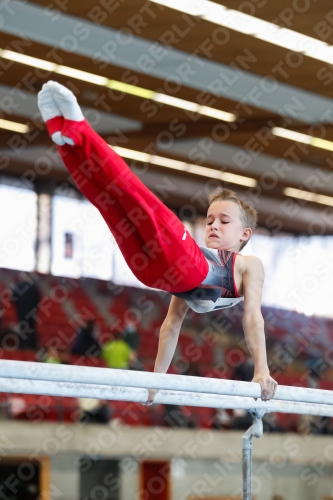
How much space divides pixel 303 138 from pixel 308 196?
417cm

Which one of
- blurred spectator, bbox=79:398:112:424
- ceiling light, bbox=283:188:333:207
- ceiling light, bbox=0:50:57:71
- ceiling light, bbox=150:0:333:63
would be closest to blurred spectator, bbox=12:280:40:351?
blurred spectator, bbox=79:398:112:424

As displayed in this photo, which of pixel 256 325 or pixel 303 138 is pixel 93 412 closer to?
pixel 303 138

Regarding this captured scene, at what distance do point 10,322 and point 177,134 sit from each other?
3.95m

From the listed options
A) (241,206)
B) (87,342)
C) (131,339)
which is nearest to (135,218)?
(241,206)

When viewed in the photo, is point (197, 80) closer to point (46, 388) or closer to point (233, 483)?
point (233, 483)

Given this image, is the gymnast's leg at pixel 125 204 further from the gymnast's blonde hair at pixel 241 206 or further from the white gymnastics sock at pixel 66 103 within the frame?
the gymnast's blonde hair at pixel 241 206

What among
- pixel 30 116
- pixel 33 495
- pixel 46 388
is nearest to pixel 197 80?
pixel 30 116

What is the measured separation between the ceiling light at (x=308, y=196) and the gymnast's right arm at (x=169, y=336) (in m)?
13.1

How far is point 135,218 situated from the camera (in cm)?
370

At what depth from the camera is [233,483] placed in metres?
12.6

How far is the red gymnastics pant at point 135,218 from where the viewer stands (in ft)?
11.5

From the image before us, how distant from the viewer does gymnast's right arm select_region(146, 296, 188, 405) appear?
4016mm

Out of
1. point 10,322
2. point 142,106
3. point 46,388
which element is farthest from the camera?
point 10,322

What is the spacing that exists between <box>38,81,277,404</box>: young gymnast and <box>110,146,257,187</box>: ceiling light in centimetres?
991
